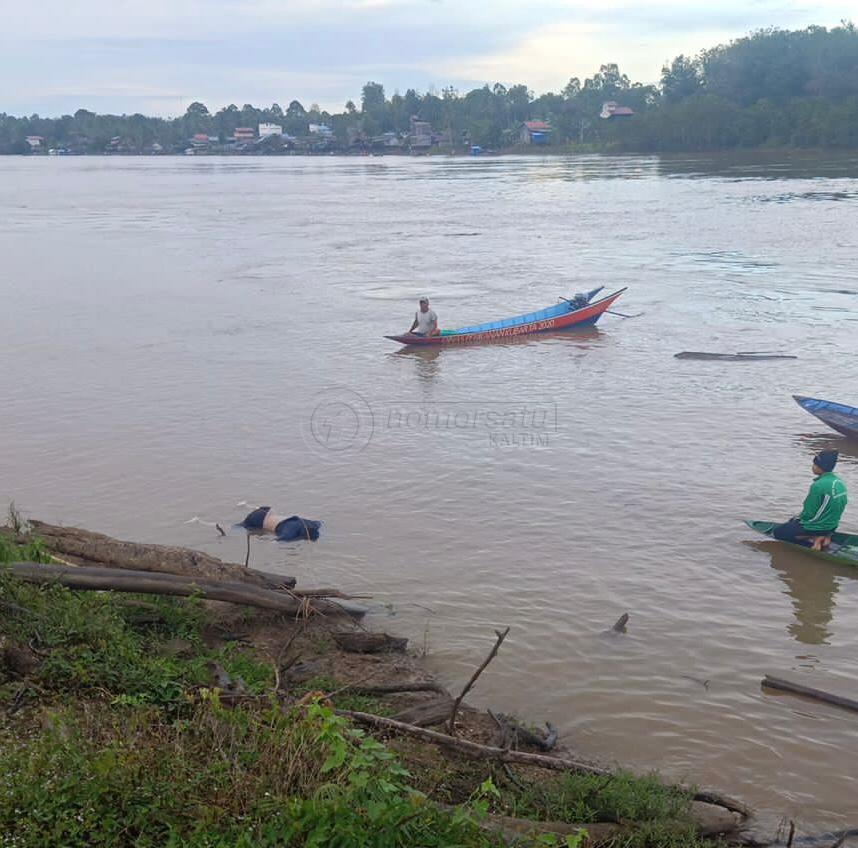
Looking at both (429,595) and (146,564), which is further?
(429,595)

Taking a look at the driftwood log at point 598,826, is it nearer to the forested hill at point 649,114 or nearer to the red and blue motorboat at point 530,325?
the red and blue motorboat at point 530,325

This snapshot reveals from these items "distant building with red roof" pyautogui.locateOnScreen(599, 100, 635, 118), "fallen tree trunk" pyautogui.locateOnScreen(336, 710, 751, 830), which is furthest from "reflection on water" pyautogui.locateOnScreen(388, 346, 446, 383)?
"distant building with red roof" pyautogui.locateOnScreen(599, 100, 635, 118)

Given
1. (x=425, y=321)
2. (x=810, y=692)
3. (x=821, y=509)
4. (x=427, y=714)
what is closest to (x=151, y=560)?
(x=427, y=714)

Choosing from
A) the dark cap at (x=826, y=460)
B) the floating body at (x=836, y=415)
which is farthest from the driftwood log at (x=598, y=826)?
the floating body at (x=836, y=415)

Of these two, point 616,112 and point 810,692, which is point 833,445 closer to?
point 810,692

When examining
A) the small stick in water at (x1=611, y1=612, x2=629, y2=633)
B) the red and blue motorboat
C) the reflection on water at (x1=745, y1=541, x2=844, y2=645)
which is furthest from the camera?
the red and blue motorboat

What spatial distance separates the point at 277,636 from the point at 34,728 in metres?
2.56

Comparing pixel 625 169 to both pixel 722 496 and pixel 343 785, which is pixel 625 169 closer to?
pixel 722 496

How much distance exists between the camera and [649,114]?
347 ft

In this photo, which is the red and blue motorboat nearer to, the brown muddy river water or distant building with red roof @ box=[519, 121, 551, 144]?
the brown muddy river water

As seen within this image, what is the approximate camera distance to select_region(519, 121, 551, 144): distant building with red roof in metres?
138

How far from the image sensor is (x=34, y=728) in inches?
A: 192

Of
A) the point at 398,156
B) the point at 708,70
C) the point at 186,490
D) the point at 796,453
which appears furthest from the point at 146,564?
the point at 398,156

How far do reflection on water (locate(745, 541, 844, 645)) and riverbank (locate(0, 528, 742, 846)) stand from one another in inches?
134
